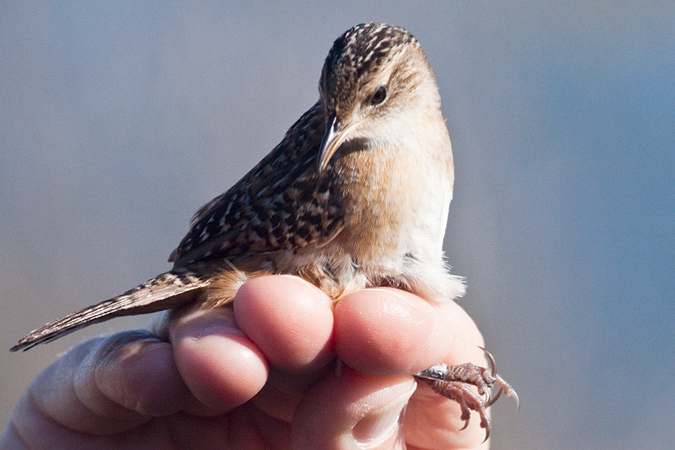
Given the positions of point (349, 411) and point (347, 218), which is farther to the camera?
point (347, 218)

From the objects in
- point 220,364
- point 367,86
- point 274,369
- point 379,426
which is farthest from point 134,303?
point 367,86

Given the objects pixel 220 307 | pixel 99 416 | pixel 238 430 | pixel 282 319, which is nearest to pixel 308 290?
pixel 282 319

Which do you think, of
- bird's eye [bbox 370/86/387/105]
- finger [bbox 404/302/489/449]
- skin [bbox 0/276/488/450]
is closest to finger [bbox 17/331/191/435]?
skin [bbox 0/276/488/450]

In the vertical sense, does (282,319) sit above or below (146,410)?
above

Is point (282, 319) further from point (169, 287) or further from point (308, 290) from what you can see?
point (169, 287)

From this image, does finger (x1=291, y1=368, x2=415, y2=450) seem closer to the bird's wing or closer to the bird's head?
the bird's wing

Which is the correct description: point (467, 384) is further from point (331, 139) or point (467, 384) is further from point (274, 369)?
point (331, 139)
